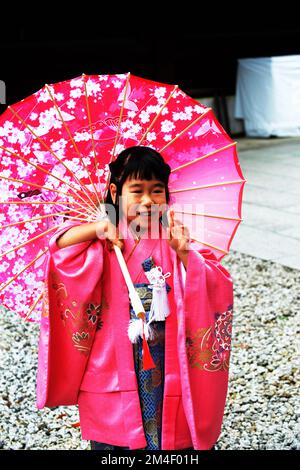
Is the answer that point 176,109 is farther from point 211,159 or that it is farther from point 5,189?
point 5,189

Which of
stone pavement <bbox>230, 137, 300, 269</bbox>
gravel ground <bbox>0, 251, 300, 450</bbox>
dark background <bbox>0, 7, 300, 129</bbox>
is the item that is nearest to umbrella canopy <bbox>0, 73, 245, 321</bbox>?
gravel ground <bbox>0, 251, 300, 450</bbox>

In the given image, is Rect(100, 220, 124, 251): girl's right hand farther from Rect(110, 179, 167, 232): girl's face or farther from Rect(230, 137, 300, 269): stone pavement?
Rect(230, 137, 300, 269): stone pavement

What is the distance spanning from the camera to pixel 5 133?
2566 millimetres

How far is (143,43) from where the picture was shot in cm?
1141

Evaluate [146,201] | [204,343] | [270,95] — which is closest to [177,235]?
[146,201]

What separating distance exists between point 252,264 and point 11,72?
5.69 metres

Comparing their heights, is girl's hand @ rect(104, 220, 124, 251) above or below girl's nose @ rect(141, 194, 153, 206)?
below

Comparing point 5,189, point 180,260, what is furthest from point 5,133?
point 180,260

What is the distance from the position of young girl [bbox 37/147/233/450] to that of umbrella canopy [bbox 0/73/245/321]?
7.1 inches

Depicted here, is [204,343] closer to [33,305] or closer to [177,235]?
[177,235]

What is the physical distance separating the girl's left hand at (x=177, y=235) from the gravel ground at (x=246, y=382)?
1.41 meters

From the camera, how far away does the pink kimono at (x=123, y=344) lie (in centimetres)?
232

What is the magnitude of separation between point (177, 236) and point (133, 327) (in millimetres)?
317

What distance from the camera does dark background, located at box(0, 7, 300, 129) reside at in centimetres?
1045
